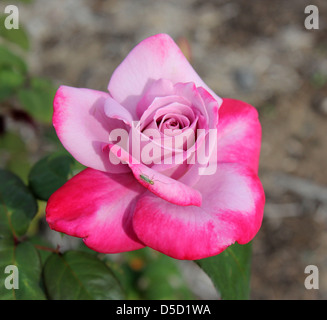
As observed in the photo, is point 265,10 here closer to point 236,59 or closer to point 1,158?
point 236,59

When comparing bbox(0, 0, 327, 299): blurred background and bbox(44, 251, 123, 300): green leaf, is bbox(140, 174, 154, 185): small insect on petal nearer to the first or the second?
bbox(44, 251, 123, 300): green leaf

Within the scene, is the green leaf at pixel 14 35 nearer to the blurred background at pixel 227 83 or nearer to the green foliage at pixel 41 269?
the blurred background at pixel 227 83

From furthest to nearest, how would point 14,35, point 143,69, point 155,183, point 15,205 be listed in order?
point 14,35 < point 15,205 < point 143,69 < point 155,183

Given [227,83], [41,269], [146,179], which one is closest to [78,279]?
[41,269]

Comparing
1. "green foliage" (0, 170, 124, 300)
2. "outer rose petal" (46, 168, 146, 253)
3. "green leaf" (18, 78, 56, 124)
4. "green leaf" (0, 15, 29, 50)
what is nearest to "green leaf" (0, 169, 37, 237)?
"green foliage" (0, 170, 124, 300)

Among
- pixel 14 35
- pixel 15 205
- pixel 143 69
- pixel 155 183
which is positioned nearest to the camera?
pixel 155 183

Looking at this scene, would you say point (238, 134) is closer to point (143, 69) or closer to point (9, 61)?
point (143, 69)

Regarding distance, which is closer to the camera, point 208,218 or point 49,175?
point 208,218

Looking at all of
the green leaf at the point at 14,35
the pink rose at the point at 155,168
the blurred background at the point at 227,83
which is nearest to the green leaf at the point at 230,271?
the pink rose at the point at 155,168
